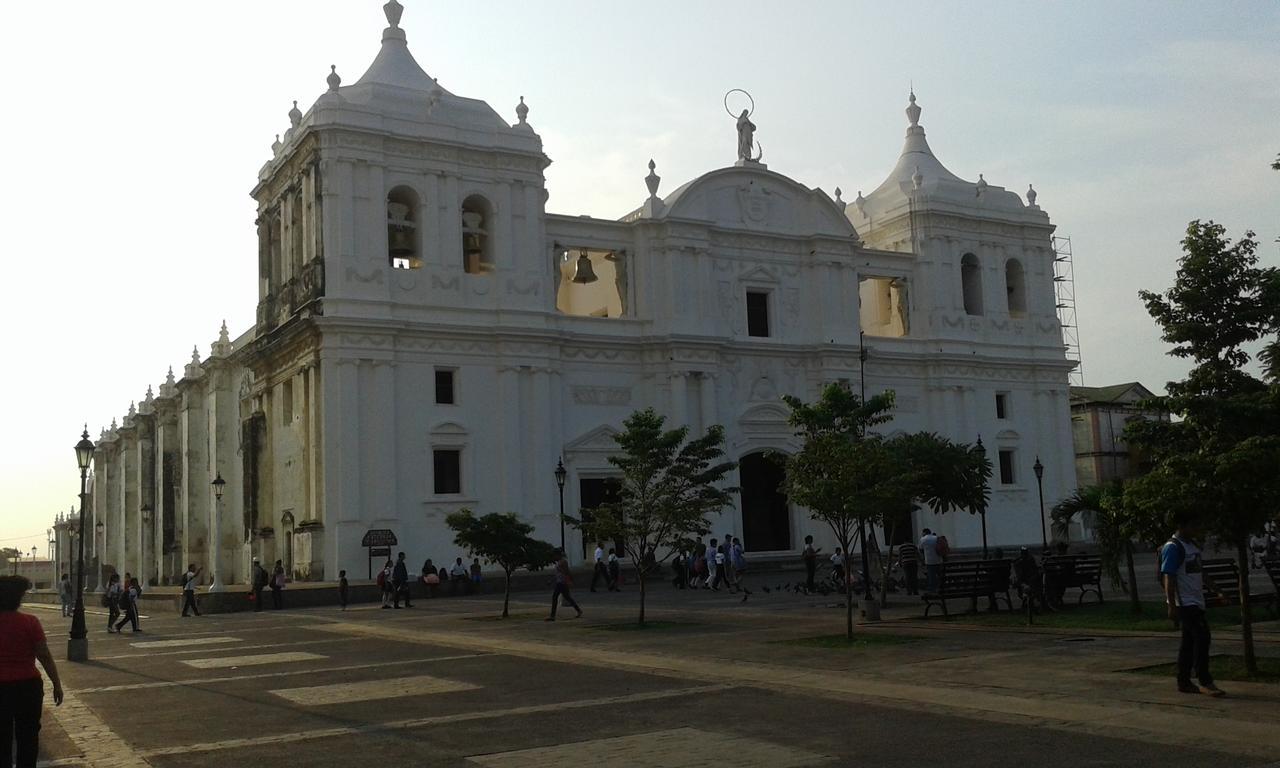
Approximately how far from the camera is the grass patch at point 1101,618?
18.0 metres

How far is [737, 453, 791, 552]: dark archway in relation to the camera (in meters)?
47.7

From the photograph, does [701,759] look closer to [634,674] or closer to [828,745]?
[828,745]

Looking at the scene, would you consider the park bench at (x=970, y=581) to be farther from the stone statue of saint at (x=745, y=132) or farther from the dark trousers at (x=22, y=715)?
the stone statue of saint at (x=745, y=132)

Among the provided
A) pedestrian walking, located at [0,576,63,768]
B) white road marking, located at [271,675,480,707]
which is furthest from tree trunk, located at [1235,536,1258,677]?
pedestrian walking, located at [0,576,63,768]

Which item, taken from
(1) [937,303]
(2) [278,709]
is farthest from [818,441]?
(1) [937,303]

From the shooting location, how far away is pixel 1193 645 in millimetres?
11508

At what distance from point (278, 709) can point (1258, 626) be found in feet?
43.6

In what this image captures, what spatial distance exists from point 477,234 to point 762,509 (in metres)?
15.7

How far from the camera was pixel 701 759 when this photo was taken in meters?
9.60

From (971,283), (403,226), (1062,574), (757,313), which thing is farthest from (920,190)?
(1062,574)

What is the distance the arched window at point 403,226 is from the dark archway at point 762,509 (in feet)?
49.8

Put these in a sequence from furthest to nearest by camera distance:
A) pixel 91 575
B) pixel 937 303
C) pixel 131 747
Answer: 1. pixel 91 575
2. pixel 937 303
3. pixel 131 747

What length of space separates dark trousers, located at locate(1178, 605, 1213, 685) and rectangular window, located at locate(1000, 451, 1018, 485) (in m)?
43.7

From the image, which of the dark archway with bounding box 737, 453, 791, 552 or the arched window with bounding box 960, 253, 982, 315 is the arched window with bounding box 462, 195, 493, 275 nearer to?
the dark archway with bounding box 737, 453, 791, 552
